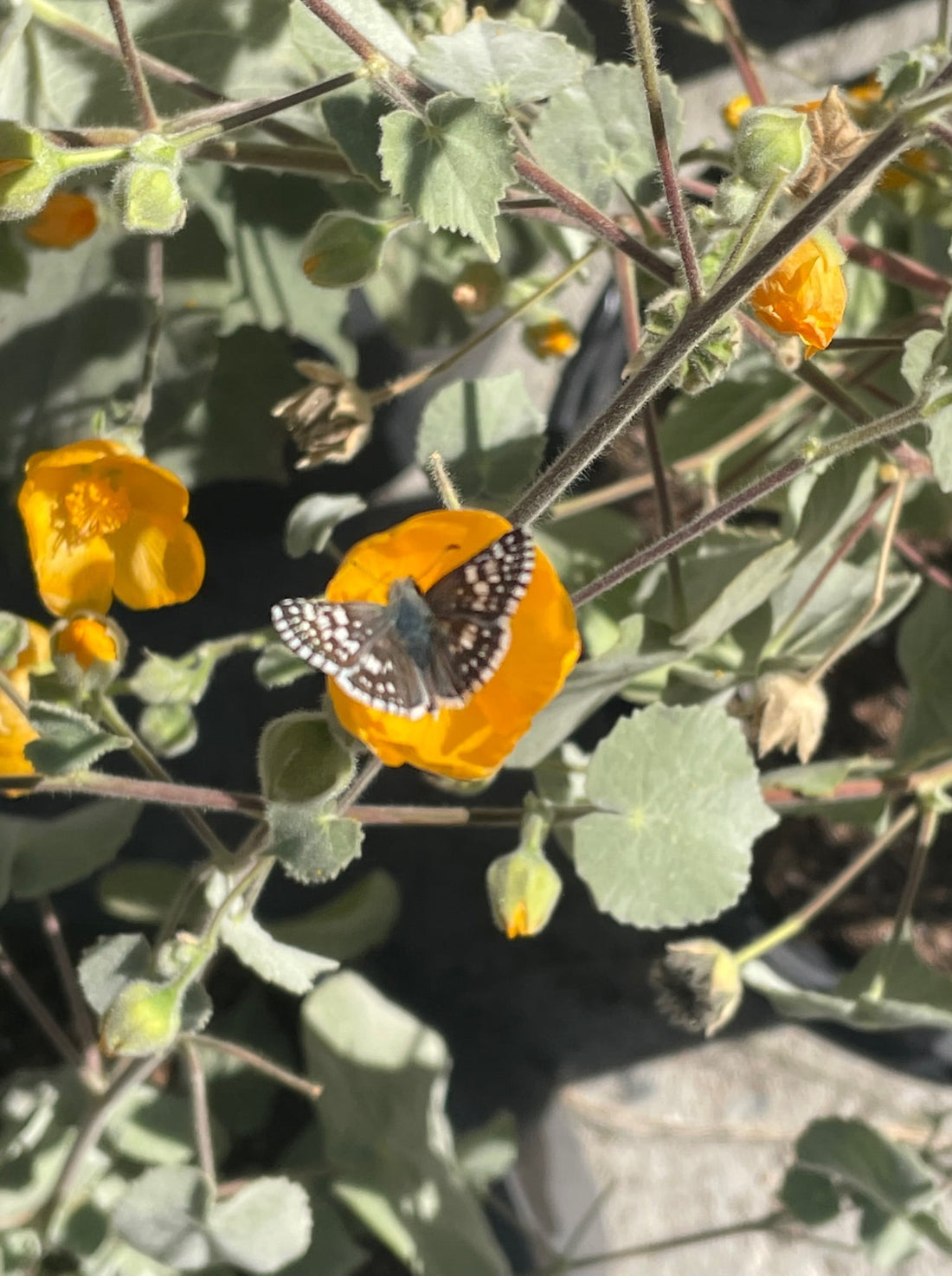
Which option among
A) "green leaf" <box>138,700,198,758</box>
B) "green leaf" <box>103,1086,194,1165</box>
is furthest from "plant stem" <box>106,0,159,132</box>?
"green leaf" <box>103,1086,194,1165</box>

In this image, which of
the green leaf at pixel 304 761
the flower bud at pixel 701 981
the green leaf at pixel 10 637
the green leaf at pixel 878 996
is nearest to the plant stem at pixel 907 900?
the green leaf at pixel 878 996

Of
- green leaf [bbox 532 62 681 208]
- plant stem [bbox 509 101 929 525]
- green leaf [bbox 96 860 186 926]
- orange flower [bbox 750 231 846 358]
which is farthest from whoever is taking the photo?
green leaf [bbox 96 860 186 926]

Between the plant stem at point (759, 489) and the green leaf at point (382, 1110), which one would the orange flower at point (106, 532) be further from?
the green leaf at point (382, 1110)

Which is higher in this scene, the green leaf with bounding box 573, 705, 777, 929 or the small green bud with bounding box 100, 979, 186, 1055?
the small green bud with bounding box 100, 979, 186, 1055

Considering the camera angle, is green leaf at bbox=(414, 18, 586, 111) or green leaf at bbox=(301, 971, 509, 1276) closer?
green leaf at bbox=(414, 18, 586, 111)

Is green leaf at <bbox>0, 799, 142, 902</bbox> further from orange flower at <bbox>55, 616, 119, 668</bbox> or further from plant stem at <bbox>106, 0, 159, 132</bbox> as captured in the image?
plant stem at <bbox>106, 0, 159, 132</bbox>

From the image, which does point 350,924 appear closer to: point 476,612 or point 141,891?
point 141,891

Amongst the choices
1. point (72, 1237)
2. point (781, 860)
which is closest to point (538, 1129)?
point (781, 860)

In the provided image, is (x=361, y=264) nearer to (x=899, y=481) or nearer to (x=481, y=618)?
→ (x=481, y=618)
